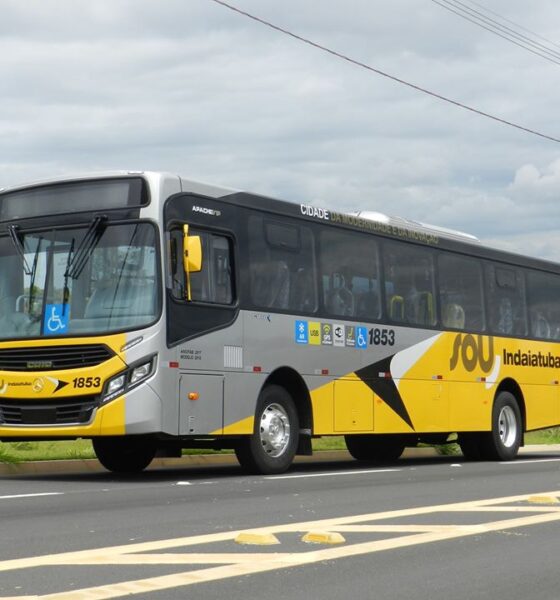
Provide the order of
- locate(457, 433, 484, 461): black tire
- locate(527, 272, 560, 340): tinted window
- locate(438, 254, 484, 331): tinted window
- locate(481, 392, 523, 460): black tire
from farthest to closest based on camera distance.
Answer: locate(527, 272, 560, 340): tinted window, locate(457, 433, 484, 461): black tire, locate(481, 392, 523, 460): black tire, locate(438, 254, 484, 331): tinted window

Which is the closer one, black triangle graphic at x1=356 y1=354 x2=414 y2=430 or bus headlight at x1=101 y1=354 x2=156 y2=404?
bus headlight at x1=101 y1=354 x2=156 y2=404

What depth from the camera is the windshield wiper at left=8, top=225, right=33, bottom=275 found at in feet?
49.1

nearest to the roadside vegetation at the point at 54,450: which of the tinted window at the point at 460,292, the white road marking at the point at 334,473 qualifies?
the white road marking at the point at 334,473

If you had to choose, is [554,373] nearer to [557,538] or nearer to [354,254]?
[354,254]

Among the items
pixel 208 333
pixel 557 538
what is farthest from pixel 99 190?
pixel 557 538

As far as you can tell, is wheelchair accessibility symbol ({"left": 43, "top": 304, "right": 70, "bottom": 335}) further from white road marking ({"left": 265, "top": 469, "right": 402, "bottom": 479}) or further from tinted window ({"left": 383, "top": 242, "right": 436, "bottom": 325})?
tinted window ({"left": 383, "top": 242, "right": 436, "bottom": 325})

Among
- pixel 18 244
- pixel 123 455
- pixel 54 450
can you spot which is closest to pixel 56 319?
pixel 18 244

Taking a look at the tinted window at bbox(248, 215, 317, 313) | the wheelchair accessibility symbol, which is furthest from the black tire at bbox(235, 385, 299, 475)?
the wheelchair accessibility symbol

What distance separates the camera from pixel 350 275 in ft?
58.1

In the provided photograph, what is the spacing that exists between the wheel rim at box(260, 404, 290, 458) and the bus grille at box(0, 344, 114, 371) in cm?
249

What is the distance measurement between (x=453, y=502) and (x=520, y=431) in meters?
10.2

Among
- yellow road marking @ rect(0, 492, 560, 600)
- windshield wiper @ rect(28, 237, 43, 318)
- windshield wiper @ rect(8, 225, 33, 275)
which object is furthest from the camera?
windshield wiper @ rect(8, 225, 33, 275)

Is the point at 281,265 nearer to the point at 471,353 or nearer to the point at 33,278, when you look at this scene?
the point at 33,278

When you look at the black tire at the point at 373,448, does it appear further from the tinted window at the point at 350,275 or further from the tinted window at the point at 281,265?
the tinted window at the point at 281,265
